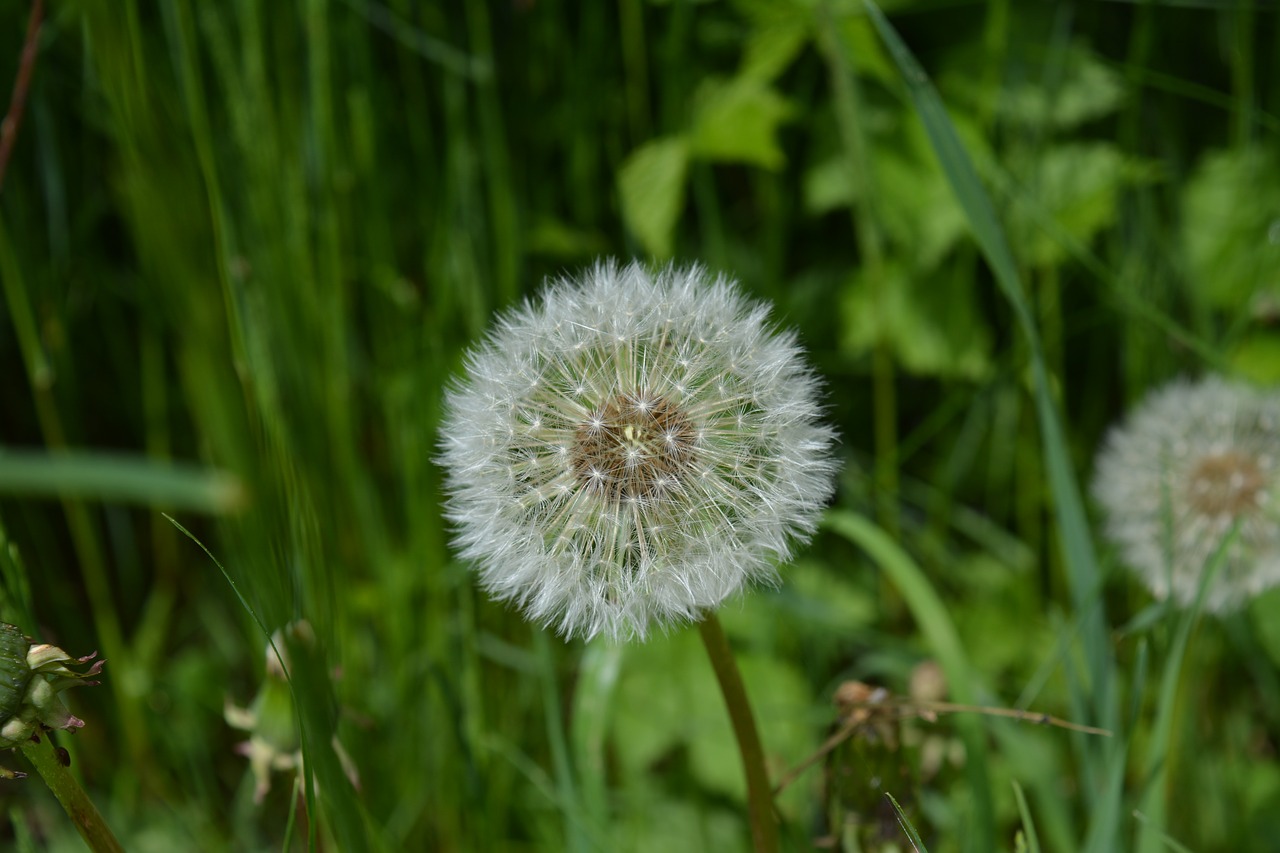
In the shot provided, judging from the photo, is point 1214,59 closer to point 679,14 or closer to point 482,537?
point 679,14

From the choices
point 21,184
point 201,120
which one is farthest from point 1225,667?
point 21,184

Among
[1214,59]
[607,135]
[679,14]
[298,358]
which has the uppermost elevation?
[1214,59]

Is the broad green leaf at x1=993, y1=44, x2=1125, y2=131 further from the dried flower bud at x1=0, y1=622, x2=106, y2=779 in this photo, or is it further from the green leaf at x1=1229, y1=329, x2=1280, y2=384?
the dried flower bud at x1=0, y1=622, x2=106, y2=779

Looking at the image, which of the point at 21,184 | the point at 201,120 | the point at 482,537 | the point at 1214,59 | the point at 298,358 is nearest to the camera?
the point at 482,537

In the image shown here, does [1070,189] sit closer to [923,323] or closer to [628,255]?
[923,323]

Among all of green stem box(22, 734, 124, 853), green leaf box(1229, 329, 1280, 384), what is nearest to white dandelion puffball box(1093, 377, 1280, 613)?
green leaf box(1229, 329, 1280, 384)

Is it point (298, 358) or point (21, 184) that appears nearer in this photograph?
point (298, 358)
